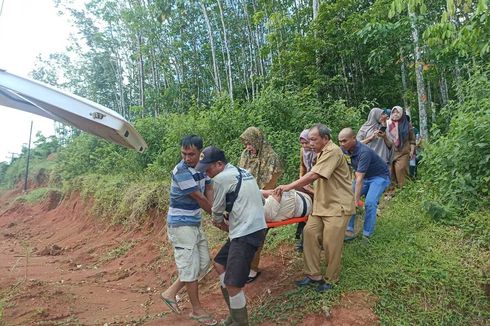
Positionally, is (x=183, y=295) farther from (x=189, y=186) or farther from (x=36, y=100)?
(x=36, y=100)

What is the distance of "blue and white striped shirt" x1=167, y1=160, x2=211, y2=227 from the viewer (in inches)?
138

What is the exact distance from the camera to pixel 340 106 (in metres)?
8.02

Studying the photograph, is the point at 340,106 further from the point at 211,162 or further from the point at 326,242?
the point at 211,162

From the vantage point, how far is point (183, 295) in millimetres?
4914

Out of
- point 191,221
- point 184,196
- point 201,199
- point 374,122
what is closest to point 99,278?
point 191,221

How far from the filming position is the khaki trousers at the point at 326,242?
3709 millimetres

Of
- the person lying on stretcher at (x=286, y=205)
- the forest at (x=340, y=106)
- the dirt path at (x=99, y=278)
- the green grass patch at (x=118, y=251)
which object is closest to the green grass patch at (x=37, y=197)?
the forest at (x=340, y=106)

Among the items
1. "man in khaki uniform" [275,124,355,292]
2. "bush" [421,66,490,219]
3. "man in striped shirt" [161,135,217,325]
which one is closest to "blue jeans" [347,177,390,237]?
"man in khaki uniform" [275,124,355,292]

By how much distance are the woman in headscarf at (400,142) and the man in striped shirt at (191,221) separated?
3.71m

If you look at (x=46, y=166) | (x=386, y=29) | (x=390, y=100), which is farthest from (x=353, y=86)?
(x=46, y=166)

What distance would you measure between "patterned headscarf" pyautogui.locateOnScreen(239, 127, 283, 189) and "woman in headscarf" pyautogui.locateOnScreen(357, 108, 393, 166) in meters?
1.93

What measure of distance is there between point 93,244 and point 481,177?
786 centimetres

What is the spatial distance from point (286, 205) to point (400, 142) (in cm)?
324

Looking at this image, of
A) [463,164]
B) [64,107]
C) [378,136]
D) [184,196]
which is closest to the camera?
[64,107]
